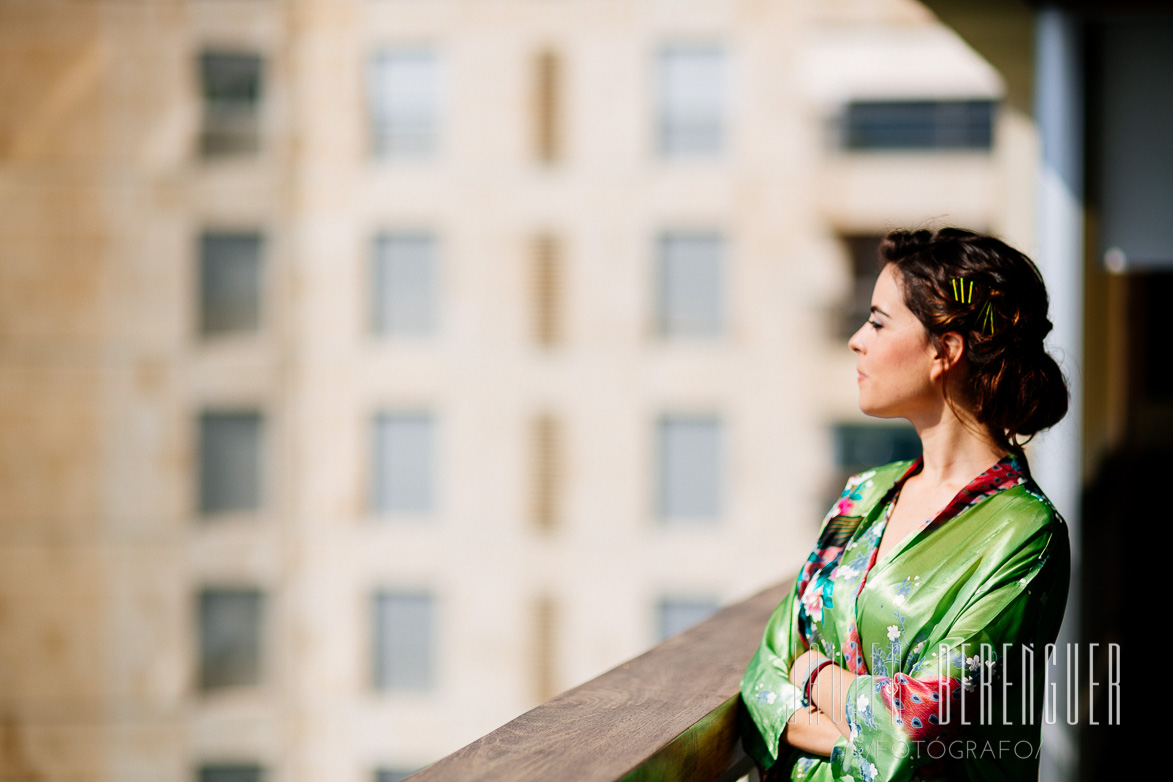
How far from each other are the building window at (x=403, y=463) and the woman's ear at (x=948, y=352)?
9.56m

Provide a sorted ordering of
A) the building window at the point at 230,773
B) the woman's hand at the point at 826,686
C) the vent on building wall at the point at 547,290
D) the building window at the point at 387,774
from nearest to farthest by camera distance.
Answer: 1. the woman's hand at the point at 826,686
2. the vent on building wall at the point at 547,290
3. the building window at the point at 387,774
4. the building window at the point at 230,773

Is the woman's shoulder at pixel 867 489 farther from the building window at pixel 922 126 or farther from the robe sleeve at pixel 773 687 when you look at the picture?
the building window at pixel 922 126

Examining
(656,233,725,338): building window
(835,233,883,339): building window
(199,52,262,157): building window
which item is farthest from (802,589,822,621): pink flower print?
(199,52,262,157): building window

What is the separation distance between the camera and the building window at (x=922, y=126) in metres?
9.29

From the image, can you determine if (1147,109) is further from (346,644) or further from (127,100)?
(127,100)

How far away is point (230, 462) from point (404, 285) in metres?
2.68

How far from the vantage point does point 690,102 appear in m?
9.87

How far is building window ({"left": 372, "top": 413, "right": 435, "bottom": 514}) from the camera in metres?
10.4

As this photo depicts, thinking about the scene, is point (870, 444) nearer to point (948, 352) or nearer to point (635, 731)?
point (948, 352)

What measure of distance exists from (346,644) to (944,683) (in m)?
10.9

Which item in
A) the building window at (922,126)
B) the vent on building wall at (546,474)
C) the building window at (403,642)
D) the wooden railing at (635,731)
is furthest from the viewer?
the building window at (403,642)

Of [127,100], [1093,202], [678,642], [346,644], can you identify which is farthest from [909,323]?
[127,100]

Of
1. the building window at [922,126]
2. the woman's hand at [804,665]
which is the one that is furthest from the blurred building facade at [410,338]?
the woman's hand at [804,665]

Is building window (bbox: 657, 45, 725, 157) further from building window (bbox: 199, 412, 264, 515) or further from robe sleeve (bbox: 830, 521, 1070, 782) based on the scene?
robe sleeve (bbox: 830, 521, 1070, 782)
